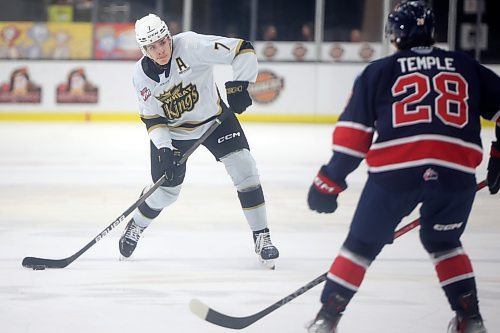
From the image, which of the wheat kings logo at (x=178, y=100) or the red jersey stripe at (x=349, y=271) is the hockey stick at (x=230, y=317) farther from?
the wheat kings logo at (x=178, y=100)

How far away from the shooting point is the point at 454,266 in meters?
2.65

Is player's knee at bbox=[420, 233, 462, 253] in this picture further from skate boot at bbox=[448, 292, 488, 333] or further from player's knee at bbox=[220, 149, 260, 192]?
player's knee at bbox=[220, 149, 260, 192]

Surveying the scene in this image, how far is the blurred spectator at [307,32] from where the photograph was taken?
12.0 meters

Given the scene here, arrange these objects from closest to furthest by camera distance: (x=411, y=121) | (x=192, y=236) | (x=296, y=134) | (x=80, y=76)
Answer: (x=411, y=121)
(x=192, y=236)
(x=296, y=134)
(x=80, y=76)

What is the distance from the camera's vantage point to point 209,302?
3.45m

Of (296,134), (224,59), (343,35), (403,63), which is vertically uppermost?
(403,63)

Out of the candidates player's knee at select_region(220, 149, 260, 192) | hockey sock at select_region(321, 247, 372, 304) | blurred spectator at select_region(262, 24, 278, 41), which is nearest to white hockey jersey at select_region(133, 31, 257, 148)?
player's knee at select_region(220, 149, 260, 192)

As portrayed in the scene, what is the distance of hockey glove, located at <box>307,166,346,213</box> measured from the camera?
258cm

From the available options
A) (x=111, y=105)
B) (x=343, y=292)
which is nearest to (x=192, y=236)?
(x=343, y=292)

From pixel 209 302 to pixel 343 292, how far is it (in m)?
0.92

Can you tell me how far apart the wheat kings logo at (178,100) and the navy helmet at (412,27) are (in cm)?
156

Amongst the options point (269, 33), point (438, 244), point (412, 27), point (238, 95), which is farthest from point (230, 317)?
point (269, 33)

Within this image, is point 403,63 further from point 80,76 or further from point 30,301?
point 80,76

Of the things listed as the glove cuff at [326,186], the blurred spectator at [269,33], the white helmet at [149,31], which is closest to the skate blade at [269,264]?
the white helmet at [149,31]
